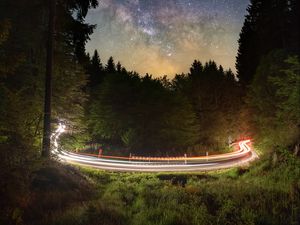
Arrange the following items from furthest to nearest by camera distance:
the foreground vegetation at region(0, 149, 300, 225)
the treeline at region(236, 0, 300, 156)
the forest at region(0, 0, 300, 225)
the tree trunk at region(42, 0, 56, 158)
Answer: the treeline at region(236, 0, 300, 156) → the tree trunk at region(42, 0, 56, 158) → the forest at region(0, 0, 300, 225) → the foreground vegetation at region(0, 149, 300, 225)

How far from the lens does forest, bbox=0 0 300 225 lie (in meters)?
9.23

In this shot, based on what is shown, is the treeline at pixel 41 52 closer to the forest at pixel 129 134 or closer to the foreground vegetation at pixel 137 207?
the forest at pixel 129 134

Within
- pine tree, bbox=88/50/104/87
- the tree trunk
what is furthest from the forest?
pine tree, bbox=88/50/104/87

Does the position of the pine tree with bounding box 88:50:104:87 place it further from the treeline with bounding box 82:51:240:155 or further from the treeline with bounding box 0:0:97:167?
the treeline with bounding box 0:0:97:167

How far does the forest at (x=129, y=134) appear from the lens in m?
9.23

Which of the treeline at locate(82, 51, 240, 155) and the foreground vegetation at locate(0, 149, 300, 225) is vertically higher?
the treeline at locate(82, 51, 240, 155)

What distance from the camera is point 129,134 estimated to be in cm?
3959

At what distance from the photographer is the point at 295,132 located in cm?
2064

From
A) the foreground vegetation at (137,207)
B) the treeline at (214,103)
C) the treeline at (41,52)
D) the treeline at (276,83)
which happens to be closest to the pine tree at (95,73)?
the treeline at (214,103)

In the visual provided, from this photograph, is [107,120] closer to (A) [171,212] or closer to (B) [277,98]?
(B) [277,98]

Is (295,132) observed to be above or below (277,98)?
below

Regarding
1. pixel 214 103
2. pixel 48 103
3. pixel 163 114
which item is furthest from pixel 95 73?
pixel 48 103

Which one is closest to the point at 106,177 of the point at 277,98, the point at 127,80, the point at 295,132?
the point at 295,132

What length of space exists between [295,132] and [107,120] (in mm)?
27306
